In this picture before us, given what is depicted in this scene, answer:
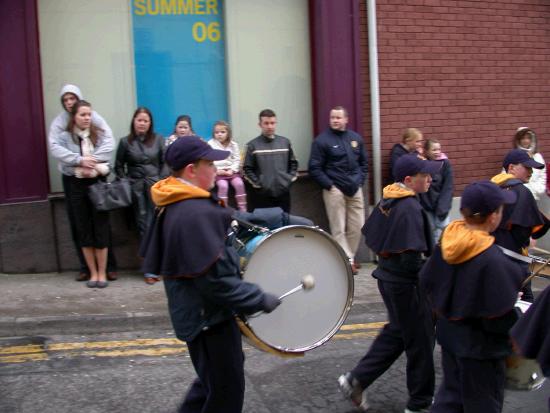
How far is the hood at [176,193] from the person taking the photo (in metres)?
3.63

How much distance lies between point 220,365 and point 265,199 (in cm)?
512

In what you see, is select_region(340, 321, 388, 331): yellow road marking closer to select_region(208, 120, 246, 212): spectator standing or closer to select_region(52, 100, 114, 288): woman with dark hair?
select_region(208, 120, 246, 212): spectator standing

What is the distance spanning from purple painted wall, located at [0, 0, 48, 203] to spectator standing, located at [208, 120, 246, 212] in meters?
1.96

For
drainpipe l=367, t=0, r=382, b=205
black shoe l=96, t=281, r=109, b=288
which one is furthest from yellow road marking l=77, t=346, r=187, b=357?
drainpipe l=367, t=0, r=382, b=205

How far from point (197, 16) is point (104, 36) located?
3.85 feet

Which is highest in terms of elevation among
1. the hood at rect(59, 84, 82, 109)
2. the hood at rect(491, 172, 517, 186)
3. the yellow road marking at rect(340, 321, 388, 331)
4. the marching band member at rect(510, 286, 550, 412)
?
the hood at rect(59, 84, 82, 109)

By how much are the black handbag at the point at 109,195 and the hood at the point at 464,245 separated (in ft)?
15.7

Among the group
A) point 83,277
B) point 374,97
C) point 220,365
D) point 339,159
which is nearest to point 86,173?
point 83,277

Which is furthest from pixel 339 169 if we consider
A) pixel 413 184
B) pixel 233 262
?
pixel 233 262

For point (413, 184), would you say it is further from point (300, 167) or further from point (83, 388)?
point (300, 167)

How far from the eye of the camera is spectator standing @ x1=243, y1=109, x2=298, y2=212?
8633mm

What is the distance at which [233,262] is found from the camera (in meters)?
3.63

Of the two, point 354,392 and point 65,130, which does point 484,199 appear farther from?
point 65,130

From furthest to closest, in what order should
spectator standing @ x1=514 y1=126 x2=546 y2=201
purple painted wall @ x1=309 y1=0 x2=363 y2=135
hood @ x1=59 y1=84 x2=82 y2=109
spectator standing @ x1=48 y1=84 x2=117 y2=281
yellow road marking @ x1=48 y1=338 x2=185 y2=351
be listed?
spectator standing @ x1=514 y1=126 x2=546 y2=201 → purple painted wall @ x1=309 y1=0 x2=363 y2=135 → hood @ x1=59 y1=84 x2=82 y2=109 → spectator standing @ x1=48 y1=84 x2=117 y2=281 → yellow road marking @ x1=48 y1=338 x2=185 y2=351
